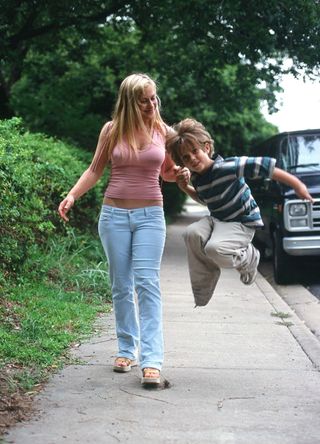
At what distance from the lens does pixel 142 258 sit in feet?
15.7

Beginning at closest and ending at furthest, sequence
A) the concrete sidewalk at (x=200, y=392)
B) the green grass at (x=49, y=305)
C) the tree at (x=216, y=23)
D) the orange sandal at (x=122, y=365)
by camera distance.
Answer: the concrete sidewalk at (x=200, y=392)
the orange sandal at (x=122, y=365)
the green grass at (x=49, y=305)
the tree at (x=216, y=23)

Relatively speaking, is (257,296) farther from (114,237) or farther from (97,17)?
(97,17)

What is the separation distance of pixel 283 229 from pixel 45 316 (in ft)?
14.1

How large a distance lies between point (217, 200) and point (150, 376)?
1204 millimetres

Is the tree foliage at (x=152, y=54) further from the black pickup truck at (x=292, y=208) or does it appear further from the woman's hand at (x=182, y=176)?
the woman's hand at (x=182, y=176)

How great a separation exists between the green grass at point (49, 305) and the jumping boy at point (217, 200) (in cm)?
130

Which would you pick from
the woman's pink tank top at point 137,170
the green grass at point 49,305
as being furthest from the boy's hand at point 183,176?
the green grass at point 49,305

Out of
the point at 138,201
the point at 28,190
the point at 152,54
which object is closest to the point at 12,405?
the point at 138,201

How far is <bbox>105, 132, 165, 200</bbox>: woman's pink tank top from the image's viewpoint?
470 centimetres

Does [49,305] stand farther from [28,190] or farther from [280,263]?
[280,263]

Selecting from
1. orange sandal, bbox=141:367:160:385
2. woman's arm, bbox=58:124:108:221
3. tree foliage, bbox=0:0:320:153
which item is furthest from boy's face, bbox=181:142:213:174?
tree foliage, bbox=0:0:320:153

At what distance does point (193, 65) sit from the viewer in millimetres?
16688

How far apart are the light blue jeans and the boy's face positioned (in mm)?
359

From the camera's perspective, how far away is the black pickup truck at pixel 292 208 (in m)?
9.72
